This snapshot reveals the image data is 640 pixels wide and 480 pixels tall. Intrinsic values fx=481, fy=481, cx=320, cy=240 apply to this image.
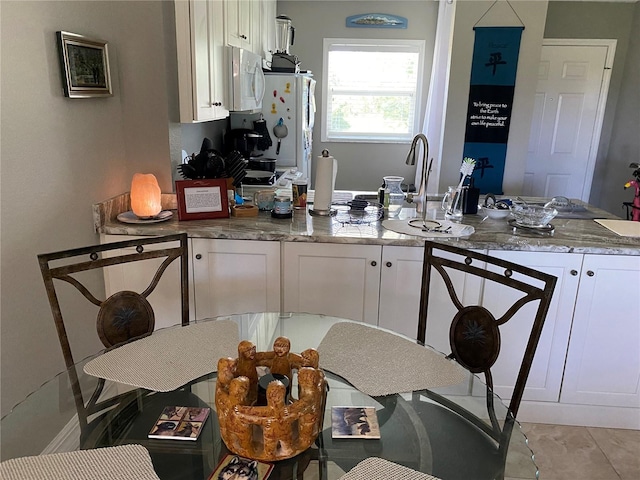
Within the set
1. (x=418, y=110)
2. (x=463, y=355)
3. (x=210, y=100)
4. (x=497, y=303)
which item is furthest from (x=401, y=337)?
(x=418, y=110)

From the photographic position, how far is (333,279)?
2.29 m

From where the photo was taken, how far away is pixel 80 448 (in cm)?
109

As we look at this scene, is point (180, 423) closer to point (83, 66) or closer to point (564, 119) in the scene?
point (83, 66)

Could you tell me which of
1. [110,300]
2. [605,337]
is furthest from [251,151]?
[605,337]

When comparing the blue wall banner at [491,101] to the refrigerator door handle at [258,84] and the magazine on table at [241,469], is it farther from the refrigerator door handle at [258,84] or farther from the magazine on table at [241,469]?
the magazine on table at [241,469]

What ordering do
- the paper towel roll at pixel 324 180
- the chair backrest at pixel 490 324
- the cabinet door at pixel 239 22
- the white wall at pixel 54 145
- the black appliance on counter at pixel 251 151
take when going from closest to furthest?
1. the chair backrest at pixel 490 324
2. the white wall at pixel 54 145
3. the paper towel roll at pixel 324 180
4. the cabinet door at pixel 239 22
5. the black appliance on counter at pixel 251 151

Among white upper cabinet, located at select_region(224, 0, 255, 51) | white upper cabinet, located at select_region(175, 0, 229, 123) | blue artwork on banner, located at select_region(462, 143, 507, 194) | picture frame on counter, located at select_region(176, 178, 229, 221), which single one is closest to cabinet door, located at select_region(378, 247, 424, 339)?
picture frame on counter, located at select_region(176, 178, 229, 221)

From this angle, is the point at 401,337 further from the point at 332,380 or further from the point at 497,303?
the point at 497,303

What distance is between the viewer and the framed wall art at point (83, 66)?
A: 6.14 feet

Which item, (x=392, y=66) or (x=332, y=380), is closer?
(x=332, y=380)

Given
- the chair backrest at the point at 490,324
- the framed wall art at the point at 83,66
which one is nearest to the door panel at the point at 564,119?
the chair backrest at the point at 490,324

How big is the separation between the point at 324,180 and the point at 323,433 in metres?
1.58

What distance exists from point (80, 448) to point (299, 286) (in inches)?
52.3

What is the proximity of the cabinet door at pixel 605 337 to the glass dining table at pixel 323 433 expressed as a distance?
110cm
